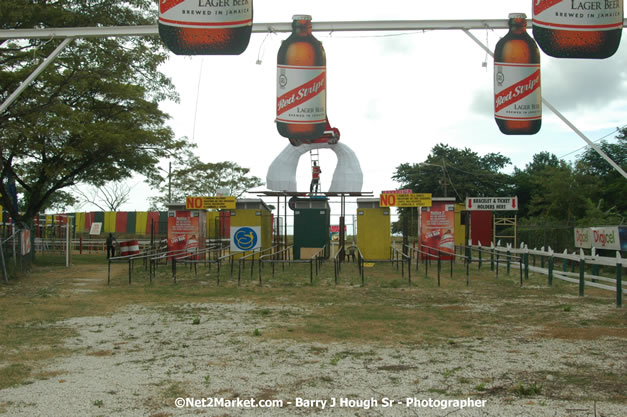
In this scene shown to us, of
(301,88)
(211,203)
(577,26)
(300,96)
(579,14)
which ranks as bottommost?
(211,203)

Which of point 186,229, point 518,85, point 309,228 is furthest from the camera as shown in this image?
point 309,228

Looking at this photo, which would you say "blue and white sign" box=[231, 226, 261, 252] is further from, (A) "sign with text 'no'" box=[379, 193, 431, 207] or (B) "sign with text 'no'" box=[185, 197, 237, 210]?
(A) "sign with text 'no'" box=[379, 193, 431, 207]

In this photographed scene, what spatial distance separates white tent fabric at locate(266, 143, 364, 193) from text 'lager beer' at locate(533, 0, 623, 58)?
22.1 metres

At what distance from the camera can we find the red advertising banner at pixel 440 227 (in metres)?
22.7

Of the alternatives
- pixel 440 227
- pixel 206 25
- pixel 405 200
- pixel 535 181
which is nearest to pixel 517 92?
pixel 206 25

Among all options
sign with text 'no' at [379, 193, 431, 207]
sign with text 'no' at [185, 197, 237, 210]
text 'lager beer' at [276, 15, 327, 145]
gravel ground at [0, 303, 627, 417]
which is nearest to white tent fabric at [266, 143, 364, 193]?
sign with text 'no' at [185, 197, 237, 210]

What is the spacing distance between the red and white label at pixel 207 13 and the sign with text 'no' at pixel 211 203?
13865mm

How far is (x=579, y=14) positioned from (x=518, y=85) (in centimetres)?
128

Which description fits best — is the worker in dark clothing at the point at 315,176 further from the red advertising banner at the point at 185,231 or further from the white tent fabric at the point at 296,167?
the red advertising banner at the point at 185,231

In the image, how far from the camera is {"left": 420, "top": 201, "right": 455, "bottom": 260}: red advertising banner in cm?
2269

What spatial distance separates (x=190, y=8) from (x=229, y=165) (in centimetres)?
4184

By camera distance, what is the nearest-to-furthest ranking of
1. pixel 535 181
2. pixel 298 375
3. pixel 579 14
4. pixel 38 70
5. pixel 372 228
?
1. pixel 298 375
2. pixel 579 14
3. pixel 38 70
4. pixel 372 228
5. pixel 535 181

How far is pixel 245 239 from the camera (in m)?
22.2

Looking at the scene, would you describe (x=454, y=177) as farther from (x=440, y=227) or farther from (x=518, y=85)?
(x=518, y=85)
